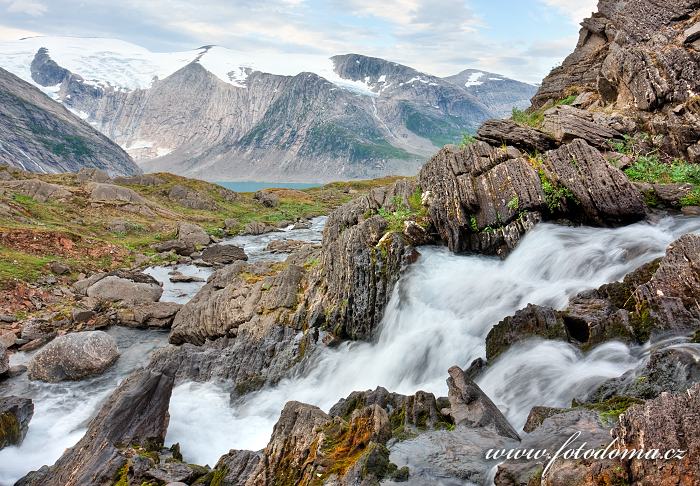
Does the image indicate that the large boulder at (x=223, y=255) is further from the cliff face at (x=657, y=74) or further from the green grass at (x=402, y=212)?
the cliff face at (x=657, y=74)

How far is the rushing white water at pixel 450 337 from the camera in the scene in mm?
16156

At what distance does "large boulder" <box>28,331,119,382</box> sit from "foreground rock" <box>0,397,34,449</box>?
16.5 ft

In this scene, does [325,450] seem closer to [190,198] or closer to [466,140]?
[466,140]

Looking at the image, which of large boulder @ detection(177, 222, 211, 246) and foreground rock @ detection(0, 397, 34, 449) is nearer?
foreground rock @ detection(0, 397, 34, 449)

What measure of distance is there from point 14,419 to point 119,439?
6003mm

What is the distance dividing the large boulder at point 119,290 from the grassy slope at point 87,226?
4198 millimetres

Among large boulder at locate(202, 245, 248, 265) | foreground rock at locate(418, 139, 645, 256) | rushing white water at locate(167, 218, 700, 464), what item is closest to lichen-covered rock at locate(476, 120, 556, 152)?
foreground rock at locate(418, 139, 645, 256)

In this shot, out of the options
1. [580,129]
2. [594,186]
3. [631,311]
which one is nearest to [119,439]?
[631,311]

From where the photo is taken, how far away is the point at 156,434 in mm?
18078

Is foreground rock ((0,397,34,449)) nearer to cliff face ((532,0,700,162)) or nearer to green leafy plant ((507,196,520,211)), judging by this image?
green leafy plant ((507,196,520,211))

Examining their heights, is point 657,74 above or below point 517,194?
above

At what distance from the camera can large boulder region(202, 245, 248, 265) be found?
54812 mm

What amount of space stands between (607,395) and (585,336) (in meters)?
3.56

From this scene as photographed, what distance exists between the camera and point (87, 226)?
6431 cm
